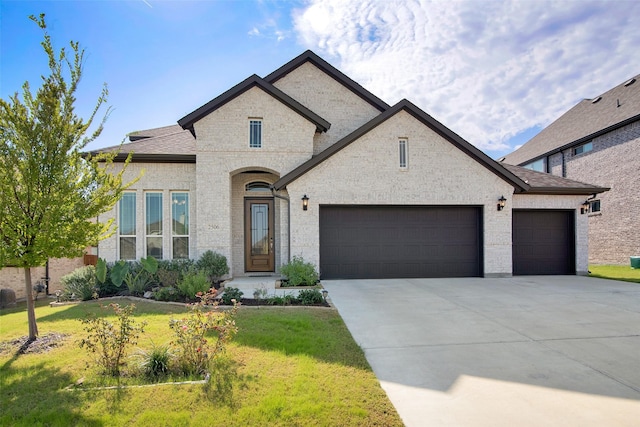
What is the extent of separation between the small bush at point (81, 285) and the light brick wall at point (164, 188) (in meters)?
1.89

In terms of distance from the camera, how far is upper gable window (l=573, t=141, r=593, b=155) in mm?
19750

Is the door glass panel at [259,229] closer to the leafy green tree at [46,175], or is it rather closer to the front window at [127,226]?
the front window at [127,226]

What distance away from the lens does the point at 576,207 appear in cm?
1202

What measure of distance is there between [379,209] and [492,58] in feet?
21.0

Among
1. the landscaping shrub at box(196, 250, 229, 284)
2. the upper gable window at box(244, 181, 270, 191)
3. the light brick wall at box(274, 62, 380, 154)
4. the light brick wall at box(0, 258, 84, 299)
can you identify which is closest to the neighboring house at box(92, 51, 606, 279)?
the landscaping shrub at box(196, 250, 229, 284)

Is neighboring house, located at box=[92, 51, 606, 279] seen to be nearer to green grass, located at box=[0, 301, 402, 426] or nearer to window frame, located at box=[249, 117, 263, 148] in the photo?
window frame, located at box=[249, 117, 263, 148]

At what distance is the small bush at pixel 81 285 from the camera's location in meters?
8.90

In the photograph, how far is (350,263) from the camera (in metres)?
11.1

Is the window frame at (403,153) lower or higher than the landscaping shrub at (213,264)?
higher

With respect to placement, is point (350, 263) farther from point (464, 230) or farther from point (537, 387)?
point (537, 387)

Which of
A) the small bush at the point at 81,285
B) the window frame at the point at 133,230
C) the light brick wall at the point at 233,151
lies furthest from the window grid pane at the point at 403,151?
the small bush at the point at 81,285

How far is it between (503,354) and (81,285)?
1024cm

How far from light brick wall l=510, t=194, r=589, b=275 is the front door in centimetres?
936

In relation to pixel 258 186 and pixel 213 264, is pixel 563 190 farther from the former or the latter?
A: pixel 213 264
